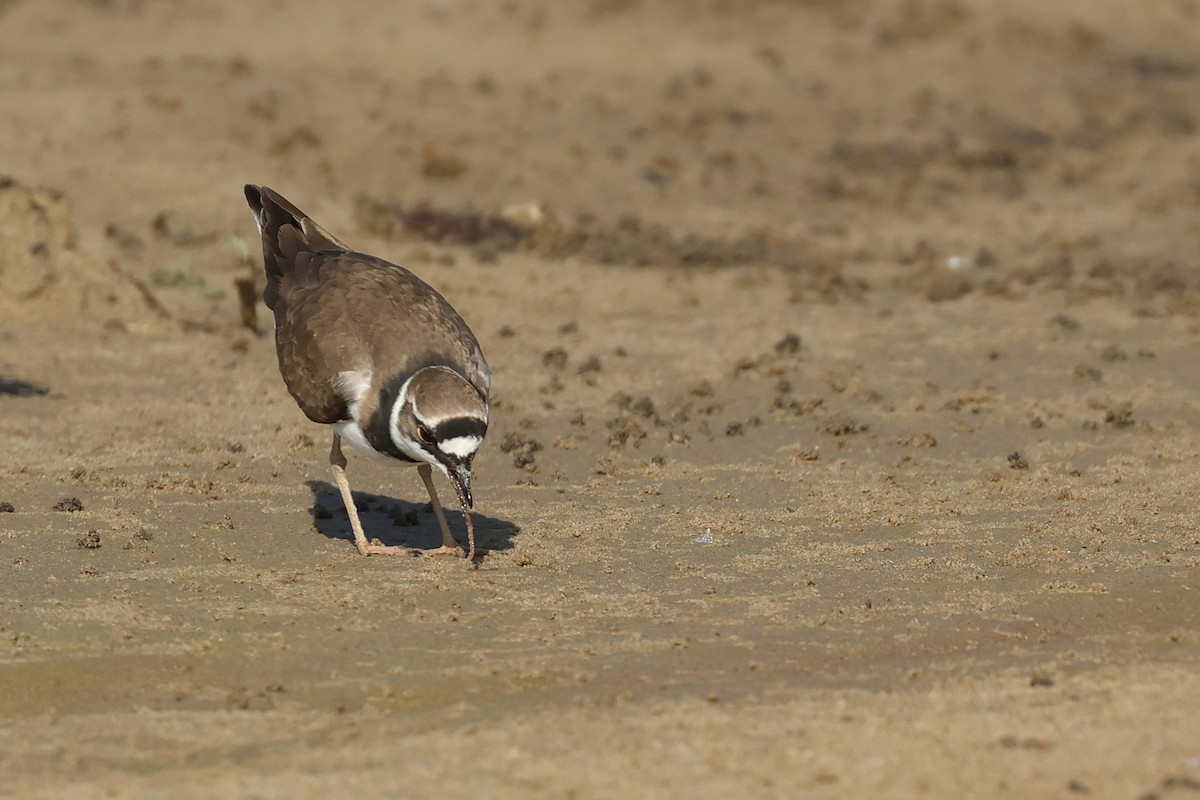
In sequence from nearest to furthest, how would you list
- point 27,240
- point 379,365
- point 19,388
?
point 379,365 < point 19,388 < point 27,240

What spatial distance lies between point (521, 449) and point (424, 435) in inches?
134

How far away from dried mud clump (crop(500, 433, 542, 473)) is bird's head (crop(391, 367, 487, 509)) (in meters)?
2.80

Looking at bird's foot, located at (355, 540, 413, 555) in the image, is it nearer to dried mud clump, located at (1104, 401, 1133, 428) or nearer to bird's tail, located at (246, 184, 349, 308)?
bird's tail, located at (246, 184, 349, 308)

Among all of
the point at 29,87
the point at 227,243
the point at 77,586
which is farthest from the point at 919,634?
the point at 29,87

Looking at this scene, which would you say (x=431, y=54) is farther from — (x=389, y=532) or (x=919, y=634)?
(x=919, y=634)

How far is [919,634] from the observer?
8.09 meters

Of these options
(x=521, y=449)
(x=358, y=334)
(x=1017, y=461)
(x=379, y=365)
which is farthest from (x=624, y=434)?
(x=379, y=365)

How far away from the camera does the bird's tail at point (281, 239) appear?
33.4 feet

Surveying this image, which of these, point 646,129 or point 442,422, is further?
point 646,129

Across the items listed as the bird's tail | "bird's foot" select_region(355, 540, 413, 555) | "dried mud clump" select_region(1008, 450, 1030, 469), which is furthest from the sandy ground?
the bird's tail

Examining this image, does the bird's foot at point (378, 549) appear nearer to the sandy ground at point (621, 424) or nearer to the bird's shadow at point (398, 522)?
the bird's shadow at point (398, 522)

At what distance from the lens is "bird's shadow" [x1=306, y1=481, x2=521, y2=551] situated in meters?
9.84

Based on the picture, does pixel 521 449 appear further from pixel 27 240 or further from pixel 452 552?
pixel 27 240

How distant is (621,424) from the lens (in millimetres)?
12336
